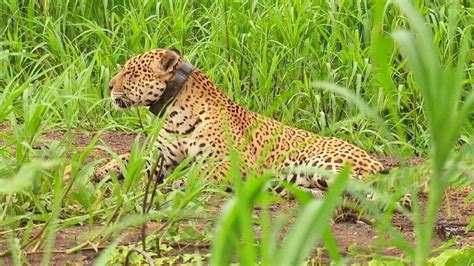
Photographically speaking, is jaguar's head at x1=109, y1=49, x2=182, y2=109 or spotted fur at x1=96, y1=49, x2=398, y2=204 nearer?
spotted fur at x1=96, y1=49, x2=398, y2=204

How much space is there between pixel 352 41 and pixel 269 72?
0.71 meters

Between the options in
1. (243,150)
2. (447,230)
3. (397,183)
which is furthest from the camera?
(243,150)

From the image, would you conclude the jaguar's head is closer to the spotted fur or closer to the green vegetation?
the spotted fur

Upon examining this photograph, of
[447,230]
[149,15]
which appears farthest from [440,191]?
[149,15]

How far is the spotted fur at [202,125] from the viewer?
7.57 meters

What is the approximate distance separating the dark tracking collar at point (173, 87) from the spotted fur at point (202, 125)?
26 mm

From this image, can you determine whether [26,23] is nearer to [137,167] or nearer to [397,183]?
[137,167]

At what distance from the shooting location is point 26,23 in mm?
9844

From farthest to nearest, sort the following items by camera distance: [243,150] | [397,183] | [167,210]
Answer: [243,150] → [167,210] → [397,183]

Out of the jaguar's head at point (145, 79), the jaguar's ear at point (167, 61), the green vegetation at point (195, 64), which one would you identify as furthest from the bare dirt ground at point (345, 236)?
the jaguar's ear at point (167, 61)

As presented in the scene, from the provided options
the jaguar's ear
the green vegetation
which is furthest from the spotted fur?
the green vegetation

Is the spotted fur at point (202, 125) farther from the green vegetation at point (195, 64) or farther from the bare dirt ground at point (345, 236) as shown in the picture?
the bare dirt ground at point (345, 236)

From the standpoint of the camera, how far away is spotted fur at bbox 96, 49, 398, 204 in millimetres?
7566

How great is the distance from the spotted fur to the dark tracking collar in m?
0.03
